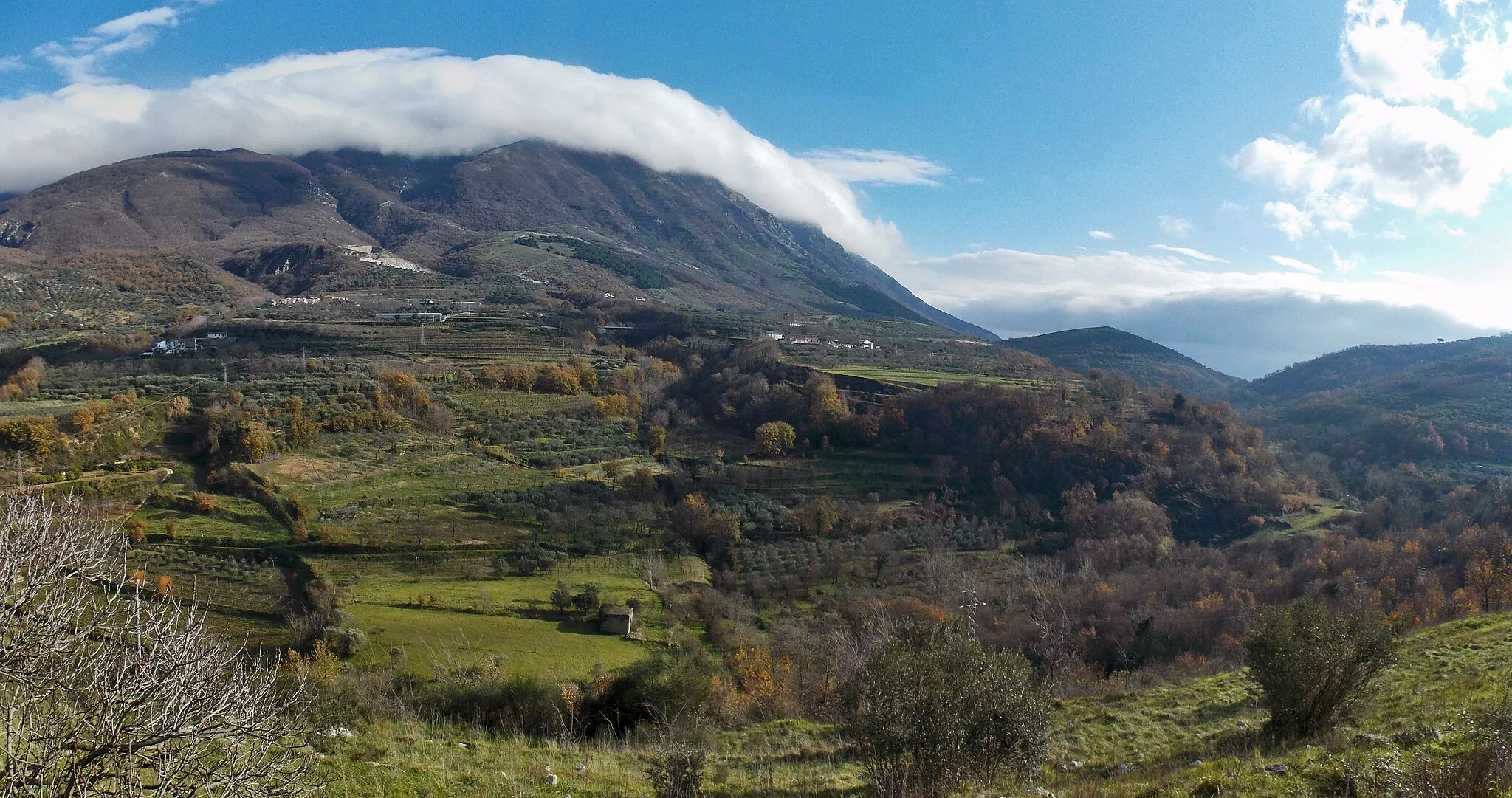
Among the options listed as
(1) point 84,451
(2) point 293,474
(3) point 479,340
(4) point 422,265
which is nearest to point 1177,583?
(2) point 293,474

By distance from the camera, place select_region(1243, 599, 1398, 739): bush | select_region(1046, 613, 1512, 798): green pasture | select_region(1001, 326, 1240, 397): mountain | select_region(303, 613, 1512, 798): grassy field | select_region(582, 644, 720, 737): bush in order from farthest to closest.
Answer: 1. select_region(1001, 326, 1240, 397): mountain
2. select_region(582, 644, 720, 737): bush
3. select_region(1243, 599, 1398, 739): bush
4. select_region(303, 613, 1512, 798): grassy field
5. select_region(1046, 613, 1512, 798): green pasture

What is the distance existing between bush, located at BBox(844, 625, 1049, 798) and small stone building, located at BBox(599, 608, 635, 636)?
23.1 m

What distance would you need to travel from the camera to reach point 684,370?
9175 cm

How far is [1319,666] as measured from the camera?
1318 cm

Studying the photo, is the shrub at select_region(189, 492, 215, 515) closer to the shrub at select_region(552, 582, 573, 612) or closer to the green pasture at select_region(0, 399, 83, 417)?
the green pasture at select_region(0, 399, 83, 417)

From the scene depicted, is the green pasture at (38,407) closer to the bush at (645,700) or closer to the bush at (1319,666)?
the bush at (645,700)

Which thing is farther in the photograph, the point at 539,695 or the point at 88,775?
the point at 539,695

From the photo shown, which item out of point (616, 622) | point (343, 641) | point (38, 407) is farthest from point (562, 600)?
point (38, 407)

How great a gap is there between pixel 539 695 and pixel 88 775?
14586 mm

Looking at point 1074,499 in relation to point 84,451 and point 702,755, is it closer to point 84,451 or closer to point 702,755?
point 702,755

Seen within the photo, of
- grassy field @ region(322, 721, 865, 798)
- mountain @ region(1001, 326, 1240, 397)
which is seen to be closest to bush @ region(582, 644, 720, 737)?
grassy field @ region(322, 721, 865, 798)

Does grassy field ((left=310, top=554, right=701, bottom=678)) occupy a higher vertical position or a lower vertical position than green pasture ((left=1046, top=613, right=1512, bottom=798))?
lower

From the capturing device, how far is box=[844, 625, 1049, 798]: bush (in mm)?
10586

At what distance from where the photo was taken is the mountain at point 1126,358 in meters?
150
